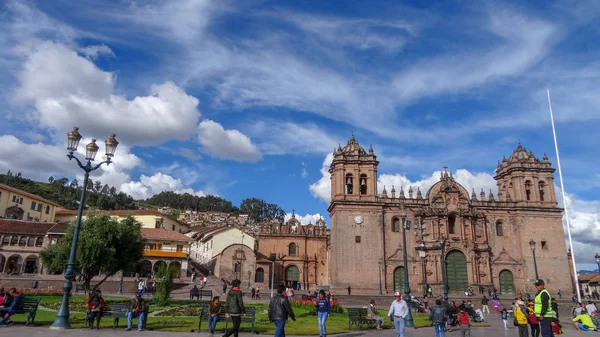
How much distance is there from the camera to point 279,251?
55.2 metres

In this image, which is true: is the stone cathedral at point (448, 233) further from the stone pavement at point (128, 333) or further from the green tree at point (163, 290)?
the stone pavement at point (128, 333)

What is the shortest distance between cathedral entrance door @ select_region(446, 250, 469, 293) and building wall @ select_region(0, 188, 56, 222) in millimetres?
58783

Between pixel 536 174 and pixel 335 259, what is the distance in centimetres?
2484

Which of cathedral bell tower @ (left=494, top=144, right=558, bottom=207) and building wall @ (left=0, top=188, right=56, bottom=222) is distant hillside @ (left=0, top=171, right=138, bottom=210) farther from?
cathedral bell tower @ (left=494, top=144, right=558, bottom=207)

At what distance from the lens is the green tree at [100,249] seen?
25672mm

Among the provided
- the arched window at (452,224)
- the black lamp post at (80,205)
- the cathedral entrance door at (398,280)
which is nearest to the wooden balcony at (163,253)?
the cathedral entrance door at (398,280)

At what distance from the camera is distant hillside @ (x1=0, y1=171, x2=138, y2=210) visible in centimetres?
11556

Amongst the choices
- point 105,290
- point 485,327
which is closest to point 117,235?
point 105,290

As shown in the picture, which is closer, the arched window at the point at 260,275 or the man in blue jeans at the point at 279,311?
the man in blue jeans at the point at 279,311

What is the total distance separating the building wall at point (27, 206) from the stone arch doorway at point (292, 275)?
40479 mm

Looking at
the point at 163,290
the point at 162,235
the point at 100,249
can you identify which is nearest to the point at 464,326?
the point at 163,290

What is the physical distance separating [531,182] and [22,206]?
68757 mm

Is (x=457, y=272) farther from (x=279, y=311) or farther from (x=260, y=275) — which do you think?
(x=279, y=311)

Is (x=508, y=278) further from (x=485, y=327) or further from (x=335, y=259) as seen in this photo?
(x=485, y=327)
